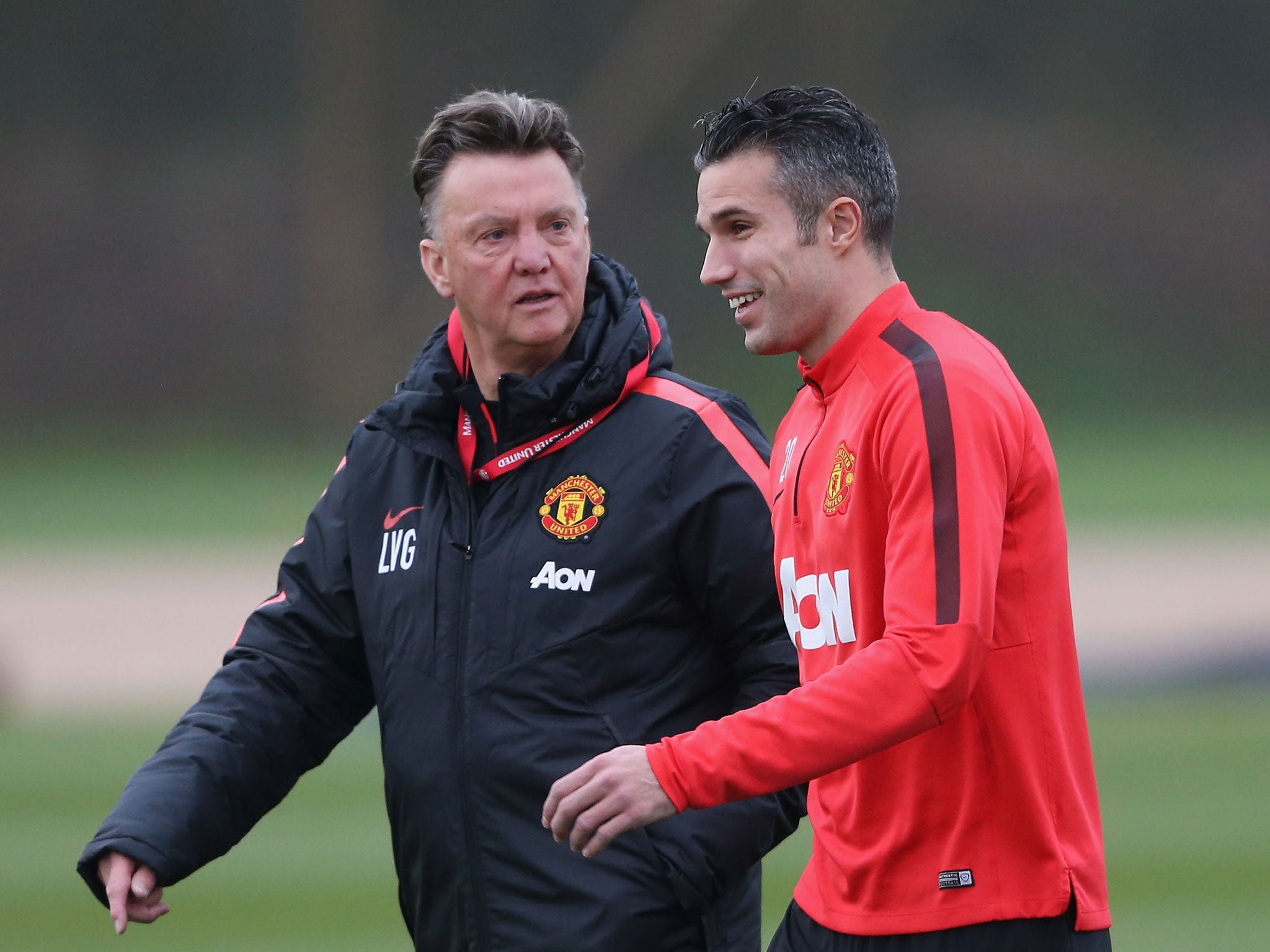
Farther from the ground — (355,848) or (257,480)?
(257,480)

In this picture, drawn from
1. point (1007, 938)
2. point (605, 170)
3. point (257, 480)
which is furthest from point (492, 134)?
point (605, 170)

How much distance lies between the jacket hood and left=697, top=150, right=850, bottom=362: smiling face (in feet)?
1.19

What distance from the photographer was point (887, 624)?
7.15 feet

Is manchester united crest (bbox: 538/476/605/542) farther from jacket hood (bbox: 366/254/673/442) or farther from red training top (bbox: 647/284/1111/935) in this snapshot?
red training top (bbox: 647/284/1111/935)

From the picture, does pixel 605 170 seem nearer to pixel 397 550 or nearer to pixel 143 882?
pixel 397 550

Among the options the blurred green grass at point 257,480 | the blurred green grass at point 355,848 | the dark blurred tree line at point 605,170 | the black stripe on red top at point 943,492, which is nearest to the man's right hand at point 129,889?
the black stripe on red top at point 943,492

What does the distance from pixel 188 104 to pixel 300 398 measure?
4811 millimetres

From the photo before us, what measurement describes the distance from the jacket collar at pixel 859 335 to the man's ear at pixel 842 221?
0.29 feet

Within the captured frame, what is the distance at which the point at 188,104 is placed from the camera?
75.8ft

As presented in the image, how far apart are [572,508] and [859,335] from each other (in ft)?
1.84

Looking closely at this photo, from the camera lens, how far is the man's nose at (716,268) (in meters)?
2.47

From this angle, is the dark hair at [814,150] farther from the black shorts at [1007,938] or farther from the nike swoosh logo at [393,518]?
the black shorts at [1007,938]

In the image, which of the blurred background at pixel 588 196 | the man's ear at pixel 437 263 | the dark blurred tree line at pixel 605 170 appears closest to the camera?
the man's ear at pixel 437 263

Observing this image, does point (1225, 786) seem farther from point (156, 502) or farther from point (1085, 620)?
point (156, 502)
